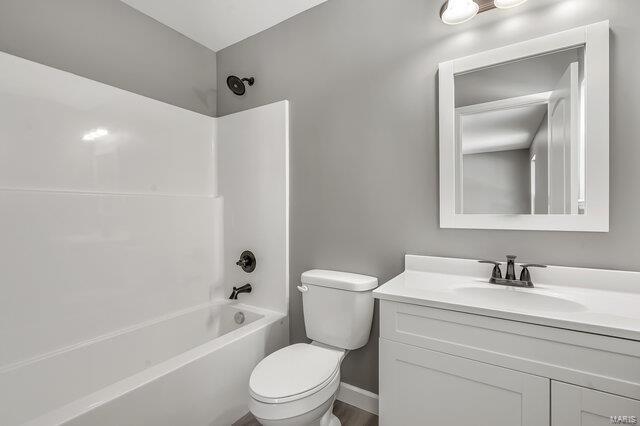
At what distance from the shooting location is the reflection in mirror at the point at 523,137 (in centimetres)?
128

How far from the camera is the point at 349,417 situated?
5.63 ft

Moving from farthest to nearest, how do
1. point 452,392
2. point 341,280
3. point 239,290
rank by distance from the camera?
1. point 239,290
2. point 341,280
3. point 452,392

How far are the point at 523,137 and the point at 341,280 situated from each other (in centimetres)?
113

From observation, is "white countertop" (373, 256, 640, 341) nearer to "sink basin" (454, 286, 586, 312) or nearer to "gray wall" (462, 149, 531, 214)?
"sink basin" (454, 286, 586, 312)

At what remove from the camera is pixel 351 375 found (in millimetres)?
1836

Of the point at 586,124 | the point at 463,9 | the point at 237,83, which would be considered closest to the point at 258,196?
the point at 237,83

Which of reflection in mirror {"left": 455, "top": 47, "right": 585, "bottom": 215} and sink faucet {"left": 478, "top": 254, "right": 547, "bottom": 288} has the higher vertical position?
reflection in mirror {"left": 455, "top": 47, "right": 585, "bottom": 215}

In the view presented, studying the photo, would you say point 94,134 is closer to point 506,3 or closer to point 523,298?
point 506,3

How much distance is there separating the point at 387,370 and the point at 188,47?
8.48 feet

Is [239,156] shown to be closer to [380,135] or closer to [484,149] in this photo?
[380,135]

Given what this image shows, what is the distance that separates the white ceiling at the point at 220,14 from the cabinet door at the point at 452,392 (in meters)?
2.13

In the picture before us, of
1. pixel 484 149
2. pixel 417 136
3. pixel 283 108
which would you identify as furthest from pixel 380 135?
pixel 283 108

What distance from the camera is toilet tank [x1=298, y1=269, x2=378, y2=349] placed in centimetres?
161

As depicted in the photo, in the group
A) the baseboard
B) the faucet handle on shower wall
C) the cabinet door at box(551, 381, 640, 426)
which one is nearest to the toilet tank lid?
the faucet handle on shower wall
